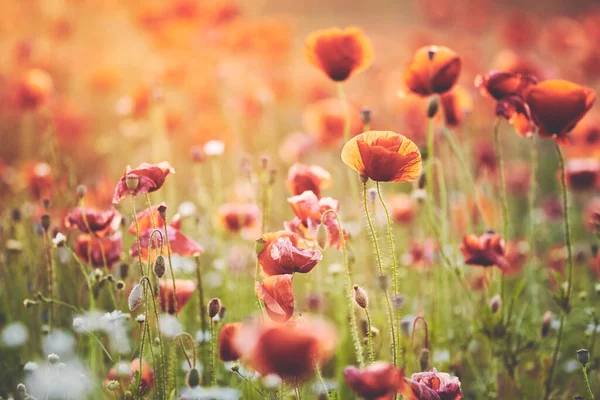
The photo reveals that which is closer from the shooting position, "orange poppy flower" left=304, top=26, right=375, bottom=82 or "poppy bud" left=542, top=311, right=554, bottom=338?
"poppy bud" left=542, top=311, right=554, bottom=338

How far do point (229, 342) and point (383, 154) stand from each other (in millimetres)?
586

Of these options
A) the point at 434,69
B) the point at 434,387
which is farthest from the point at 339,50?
the point at 434,387

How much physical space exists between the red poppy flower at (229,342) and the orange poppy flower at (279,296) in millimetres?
244

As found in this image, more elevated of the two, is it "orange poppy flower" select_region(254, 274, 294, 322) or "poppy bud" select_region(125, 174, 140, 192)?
"poppy bud" select_region(125, 174, 140, 192)

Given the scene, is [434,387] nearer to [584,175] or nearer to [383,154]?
[383,154]

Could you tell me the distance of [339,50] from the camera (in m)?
1.83

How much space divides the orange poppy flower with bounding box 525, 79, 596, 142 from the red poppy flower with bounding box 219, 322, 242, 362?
3.09 ft

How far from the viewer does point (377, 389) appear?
0.95 m

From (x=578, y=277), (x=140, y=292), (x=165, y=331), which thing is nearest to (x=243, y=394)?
(x=165, y=331)

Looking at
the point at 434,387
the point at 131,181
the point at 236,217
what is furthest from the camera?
the point at 236,217

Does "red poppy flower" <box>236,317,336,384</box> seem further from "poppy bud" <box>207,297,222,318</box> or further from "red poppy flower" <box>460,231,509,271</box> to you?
"red poppy flower" <box>460,231,509,271</box>

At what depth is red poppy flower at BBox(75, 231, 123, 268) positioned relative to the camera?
1665mm

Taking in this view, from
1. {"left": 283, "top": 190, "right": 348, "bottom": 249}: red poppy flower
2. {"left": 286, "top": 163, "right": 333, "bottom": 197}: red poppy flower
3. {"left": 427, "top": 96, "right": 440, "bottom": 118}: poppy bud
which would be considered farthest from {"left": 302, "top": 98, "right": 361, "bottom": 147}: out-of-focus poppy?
{"left": 283, "top": 190, "right": 348, "bottom": 249}: red poppy flower

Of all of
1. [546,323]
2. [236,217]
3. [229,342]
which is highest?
[236,217]
